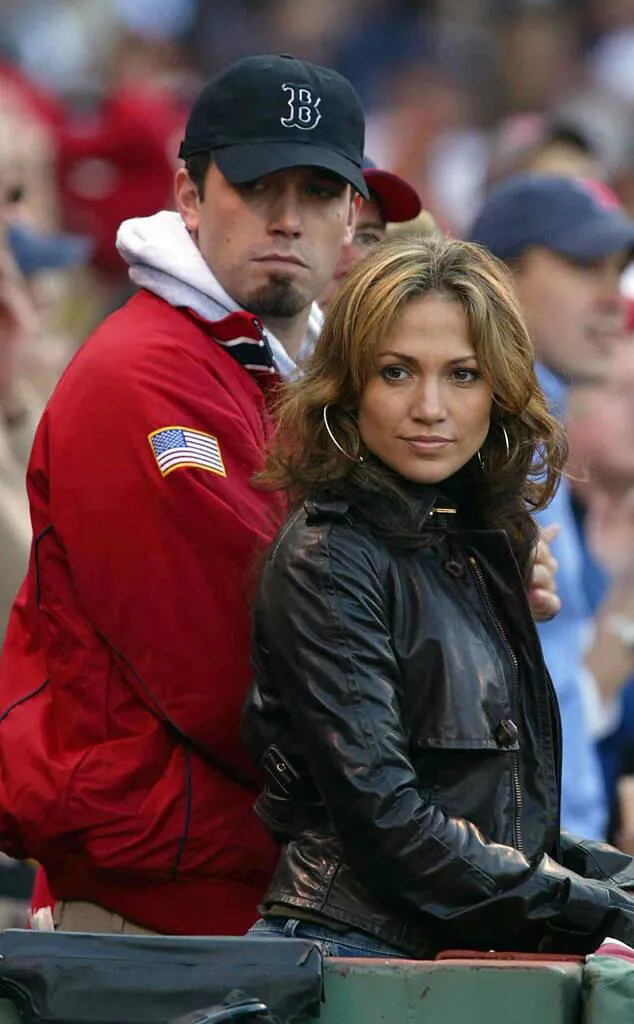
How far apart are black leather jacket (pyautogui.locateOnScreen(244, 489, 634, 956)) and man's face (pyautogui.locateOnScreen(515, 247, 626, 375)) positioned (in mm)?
2650

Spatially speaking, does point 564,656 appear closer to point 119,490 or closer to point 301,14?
point 119,490

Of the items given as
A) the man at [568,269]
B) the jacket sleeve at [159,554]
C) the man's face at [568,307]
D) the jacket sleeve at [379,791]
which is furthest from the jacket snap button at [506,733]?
the man's face at [568,307]

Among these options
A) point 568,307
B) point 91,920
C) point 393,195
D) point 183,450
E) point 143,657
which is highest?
point 393,195

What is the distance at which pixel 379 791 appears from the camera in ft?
10.7

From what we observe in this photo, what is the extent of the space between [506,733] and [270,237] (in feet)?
3.79

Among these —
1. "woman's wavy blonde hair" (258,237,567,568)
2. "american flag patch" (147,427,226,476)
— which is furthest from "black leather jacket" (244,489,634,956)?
"american flag patch" (147,427,226,476)

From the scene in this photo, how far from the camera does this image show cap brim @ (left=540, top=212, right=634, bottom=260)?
6156 millimetres

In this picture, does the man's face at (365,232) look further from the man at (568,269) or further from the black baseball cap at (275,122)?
the man at (568,269)

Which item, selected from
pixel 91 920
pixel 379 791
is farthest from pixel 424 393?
pixel 91 920

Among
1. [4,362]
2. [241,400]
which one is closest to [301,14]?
[4,362]

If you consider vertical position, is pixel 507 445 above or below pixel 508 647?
above

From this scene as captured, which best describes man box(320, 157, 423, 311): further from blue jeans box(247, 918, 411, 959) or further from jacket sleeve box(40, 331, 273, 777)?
blue jeans box(247, 918, 411, 959)

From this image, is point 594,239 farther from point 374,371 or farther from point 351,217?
point 374,371

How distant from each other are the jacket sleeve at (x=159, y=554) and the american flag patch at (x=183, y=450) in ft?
0.04
